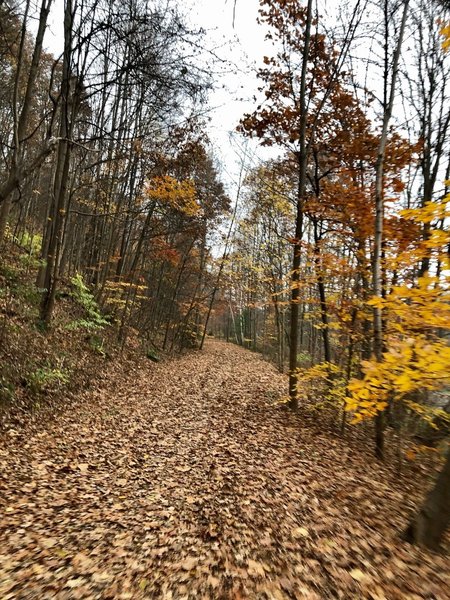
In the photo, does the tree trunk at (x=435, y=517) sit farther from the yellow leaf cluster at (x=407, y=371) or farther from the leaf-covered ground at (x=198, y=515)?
the yellow leaf cluster at (x=407, y=371)

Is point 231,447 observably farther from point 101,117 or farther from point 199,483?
point 101,117

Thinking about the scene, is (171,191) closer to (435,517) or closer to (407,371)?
(407,371)

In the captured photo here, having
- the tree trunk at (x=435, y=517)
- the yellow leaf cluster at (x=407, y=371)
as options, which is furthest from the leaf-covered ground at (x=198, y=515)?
the yellow leaf cluster at (x=407, y=371)

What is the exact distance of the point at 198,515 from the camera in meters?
4.36

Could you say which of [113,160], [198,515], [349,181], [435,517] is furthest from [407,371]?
[113,160]

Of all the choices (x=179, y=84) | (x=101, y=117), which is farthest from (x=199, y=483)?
(x=101, y=117)

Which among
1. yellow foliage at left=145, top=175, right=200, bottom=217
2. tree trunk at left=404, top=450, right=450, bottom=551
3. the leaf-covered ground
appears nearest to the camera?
the leaf-covered ground

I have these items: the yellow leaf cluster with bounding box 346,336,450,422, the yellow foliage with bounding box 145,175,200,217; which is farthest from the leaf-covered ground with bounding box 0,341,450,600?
the yellow foliage with bounding box 145,175,200,217

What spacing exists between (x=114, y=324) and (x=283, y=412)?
9384 millimetres

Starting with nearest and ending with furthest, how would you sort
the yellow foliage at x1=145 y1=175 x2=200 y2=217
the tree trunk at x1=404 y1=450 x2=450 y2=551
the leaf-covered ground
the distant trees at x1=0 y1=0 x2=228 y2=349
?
the leaf-covered ground
the tree trunk at x1=404 y1=450 x2=450 y2=551
the distant trees at x1=0 y1=0 x2=228 y2=349
the yellow foliage at x1=145 y1=175 x2=200 y2=217

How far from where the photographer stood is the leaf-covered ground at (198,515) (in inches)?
127

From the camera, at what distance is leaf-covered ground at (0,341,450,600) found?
322 centimetres

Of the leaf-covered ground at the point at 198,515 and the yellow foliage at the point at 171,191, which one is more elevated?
the yellow foliage at the point at 171,191

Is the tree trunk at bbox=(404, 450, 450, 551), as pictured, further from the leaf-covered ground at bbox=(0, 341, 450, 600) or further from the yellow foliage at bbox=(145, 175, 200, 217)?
the yellow foliage at bbox=(145, 175, 200, 217)
